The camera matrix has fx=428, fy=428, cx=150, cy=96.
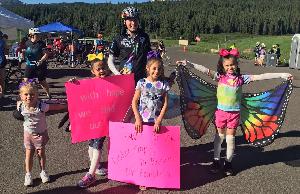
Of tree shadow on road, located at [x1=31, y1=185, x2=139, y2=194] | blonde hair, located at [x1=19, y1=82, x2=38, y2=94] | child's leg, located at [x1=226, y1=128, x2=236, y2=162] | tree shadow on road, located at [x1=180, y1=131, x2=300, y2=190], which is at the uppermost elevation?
blonde hair, located at [x1=19, y1=82, x2=38, y2=94]

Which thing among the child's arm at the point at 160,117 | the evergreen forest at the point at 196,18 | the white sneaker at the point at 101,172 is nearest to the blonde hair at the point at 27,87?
the white sneaker at the point at 101,172

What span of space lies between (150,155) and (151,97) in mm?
657

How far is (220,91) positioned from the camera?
551 cm

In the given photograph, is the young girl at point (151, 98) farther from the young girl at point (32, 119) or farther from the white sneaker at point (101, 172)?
the young girl at point (32, 119)

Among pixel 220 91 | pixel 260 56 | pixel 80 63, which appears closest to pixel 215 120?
pixel 220 91

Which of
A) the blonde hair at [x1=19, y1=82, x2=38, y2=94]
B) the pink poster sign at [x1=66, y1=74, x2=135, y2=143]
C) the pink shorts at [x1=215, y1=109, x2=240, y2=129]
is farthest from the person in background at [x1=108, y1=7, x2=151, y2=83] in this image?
the pink shorts at [x1=215, y1=109, x2=240, y2=129]

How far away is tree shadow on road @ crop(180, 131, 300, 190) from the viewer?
5301 mm

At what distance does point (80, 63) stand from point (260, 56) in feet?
38.1

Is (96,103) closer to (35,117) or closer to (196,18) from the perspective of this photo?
(35,117)

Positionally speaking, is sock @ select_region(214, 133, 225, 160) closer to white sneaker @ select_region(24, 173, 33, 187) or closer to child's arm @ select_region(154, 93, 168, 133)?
child's arm @ select_region(154, 93, 168, 133)

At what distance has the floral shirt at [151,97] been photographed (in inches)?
191

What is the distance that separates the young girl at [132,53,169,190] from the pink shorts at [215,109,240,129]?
3.06 ft

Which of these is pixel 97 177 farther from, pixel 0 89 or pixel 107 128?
pixel 0 89

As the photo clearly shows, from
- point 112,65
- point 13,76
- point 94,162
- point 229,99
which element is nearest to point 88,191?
point 94,162
